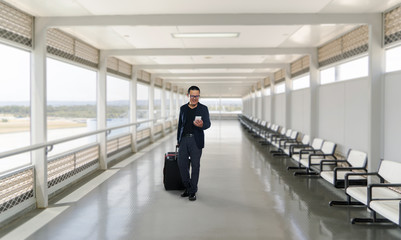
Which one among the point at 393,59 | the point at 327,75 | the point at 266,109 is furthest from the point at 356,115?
the point at 266,109

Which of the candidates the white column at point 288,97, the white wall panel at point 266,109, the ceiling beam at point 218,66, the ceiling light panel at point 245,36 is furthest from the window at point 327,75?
the white wall panel at point 266,109

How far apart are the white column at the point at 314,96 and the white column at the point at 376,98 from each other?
110 inches

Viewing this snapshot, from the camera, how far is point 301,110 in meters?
8.52

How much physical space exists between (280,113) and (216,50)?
4.96 metres

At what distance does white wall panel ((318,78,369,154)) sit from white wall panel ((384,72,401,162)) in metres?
0.86

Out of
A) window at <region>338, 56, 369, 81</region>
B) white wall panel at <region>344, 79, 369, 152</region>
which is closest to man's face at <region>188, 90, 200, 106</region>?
white wall panel at <region>344, 79, 369, 152</region>

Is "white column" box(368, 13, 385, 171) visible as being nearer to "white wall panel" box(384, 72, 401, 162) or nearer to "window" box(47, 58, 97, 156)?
"white wall panel" box(384, 72, 401, 162)

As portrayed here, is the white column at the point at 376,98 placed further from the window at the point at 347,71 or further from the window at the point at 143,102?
the window at the point at 143,102

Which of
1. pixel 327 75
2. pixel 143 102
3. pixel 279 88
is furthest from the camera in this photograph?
pixel 143 102

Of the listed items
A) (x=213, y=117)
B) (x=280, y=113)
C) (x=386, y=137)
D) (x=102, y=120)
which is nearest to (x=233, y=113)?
(x=213, y=117)

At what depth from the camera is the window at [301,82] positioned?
27.8 ft

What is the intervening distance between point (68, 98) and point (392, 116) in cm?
643

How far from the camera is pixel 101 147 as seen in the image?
22.7 ft

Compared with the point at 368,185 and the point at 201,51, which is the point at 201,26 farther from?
the point at 368,185
